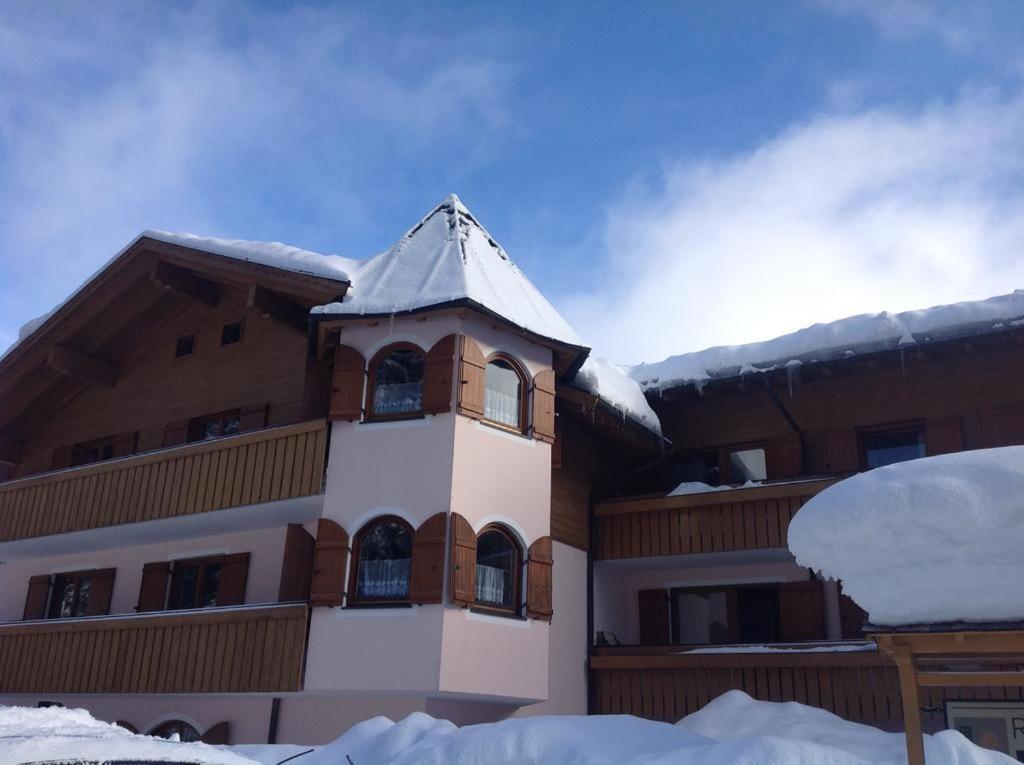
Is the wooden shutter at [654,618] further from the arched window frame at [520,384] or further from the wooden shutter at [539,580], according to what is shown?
the arched window frame at [520,384]

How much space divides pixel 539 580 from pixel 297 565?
3.29m

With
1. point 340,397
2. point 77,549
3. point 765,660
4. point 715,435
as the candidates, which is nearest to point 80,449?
point 77,549

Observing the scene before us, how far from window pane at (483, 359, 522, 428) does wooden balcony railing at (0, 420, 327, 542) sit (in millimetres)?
2215

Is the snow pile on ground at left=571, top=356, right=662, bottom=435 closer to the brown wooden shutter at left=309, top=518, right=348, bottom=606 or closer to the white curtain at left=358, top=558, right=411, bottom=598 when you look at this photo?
the white curtain at left=358, top=558, right=411, bottom=598

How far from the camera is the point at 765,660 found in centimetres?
1373

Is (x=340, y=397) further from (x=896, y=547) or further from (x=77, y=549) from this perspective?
(x=896, y=547)

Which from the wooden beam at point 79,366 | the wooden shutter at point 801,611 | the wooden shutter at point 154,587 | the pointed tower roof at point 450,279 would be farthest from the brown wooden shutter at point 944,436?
the wooden beam at point 79,366

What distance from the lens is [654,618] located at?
16.0 m

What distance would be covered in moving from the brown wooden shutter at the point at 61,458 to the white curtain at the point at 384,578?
8673mm

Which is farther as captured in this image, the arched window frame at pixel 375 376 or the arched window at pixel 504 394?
the arched window at pixel 504 394

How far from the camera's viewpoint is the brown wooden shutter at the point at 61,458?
19219 millimetres

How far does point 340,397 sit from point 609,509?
4657mm

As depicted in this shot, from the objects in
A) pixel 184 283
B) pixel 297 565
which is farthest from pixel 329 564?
pixel 184 283

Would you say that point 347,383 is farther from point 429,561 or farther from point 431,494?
point 429,561
